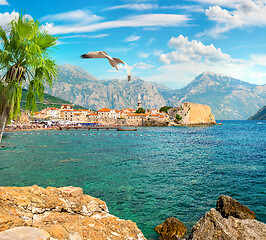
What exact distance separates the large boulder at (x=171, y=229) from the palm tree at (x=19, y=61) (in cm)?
771

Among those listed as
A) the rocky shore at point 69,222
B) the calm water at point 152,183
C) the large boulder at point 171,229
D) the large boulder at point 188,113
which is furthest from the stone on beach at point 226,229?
the large boulder at point 188,113

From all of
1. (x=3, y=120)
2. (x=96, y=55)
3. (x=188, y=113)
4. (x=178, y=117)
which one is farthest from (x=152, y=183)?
(x=188, y=113)

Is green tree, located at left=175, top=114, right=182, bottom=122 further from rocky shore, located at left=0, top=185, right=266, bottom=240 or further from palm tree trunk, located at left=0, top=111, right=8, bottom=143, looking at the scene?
palm tree trunk, located at left=0, top=111, right=8, bottom=143

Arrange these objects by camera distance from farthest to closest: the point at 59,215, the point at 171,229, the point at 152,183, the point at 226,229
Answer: the point at 152,183 < the point at 171,229 < the point at 226,229 < the point at 59,215

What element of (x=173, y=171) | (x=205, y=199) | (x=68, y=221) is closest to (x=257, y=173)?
(x=173, y=171)

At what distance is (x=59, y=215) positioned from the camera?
530 cm

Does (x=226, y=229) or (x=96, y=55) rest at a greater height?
(x=96, y=55)

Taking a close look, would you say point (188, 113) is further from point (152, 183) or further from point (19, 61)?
point (19, 61)

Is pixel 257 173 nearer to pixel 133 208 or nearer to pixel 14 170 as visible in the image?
pixel 133 208

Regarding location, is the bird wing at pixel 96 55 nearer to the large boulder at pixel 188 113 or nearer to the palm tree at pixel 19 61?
the palm tree at pixel 19 61

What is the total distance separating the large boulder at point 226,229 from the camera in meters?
6.65

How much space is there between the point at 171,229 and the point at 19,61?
8.45 metres

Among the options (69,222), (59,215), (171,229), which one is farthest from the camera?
(171,229)

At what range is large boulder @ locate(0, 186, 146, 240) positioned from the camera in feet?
14.6
